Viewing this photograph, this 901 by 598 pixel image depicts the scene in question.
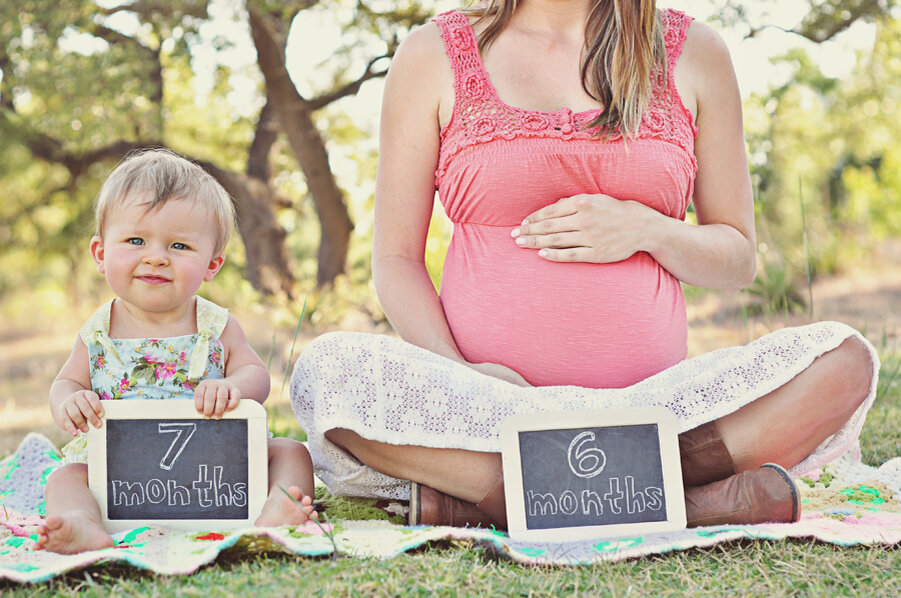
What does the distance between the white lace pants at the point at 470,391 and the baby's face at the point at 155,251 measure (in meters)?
0.40

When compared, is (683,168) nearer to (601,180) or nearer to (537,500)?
(601,180)

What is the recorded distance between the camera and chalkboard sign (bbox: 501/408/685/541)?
1.74 metres

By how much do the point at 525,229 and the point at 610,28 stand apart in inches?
22.3

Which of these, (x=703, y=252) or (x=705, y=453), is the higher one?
(x=703, y=252)

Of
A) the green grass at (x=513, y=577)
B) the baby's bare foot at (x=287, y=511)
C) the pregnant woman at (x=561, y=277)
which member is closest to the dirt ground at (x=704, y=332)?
the pregnant woman at (x=561, y=277)

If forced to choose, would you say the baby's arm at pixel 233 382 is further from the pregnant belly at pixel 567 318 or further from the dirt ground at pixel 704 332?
the dirt ground at pixel 704 332

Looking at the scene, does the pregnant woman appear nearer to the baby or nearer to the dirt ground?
the baby

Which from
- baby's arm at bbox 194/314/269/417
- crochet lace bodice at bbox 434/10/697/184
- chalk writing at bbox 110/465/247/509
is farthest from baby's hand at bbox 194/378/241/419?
crochet lace bodice at bbox 434/10/697/184

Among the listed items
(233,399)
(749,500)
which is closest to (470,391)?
(233,399)

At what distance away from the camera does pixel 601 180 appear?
6.67ft

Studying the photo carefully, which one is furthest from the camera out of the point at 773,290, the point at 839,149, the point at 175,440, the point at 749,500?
the point at 839,149

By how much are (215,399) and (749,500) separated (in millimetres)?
1122

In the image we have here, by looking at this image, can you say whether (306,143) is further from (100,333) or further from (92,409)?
(92,409)

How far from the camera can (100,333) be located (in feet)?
6.68
